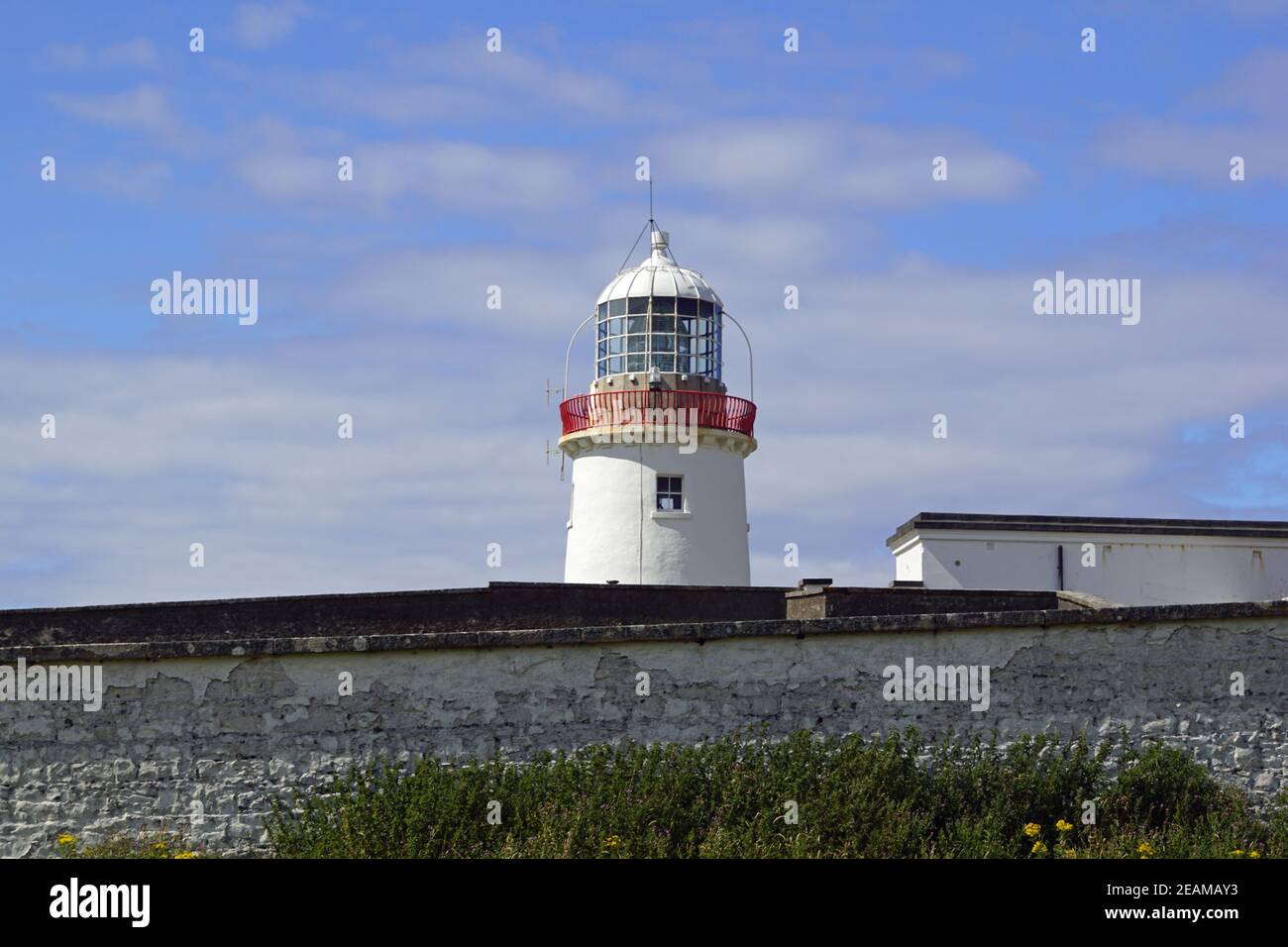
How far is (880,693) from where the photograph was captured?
15.0 meters

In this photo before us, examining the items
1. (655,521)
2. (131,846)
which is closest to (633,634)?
(131,846)

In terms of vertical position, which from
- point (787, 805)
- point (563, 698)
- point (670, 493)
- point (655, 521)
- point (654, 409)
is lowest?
point (787, 805)

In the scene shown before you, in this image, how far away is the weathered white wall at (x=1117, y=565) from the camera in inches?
1050

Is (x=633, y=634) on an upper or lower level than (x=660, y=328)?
lower

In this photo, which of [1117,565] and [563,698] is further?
[1117,565]

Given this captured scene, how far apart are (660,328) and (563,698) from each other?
12.7 m

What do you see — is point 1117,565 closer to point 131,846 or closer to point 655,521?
point 655,521

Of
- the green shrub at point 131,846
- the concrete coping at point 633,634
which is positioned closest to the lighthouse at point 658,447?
the concrete coping at point 633,634

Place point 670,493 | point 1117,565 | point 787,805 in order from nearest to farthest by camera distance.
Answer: point 787,805 → point 670,493 → point 1117,565

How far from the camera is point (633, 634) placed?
49.3ft

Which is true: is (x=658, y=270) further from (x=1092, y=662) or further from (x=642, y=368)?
(x=1092, y=662)

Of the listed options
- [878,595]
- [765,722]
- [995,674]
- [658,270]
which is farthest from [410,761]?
[658,270]

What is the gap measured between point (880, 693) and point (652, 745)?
209cm

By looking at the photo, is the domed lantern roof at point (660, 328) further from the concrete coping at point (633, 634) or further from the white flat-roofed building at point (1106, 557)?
the concrete coping at point (633, 634)
